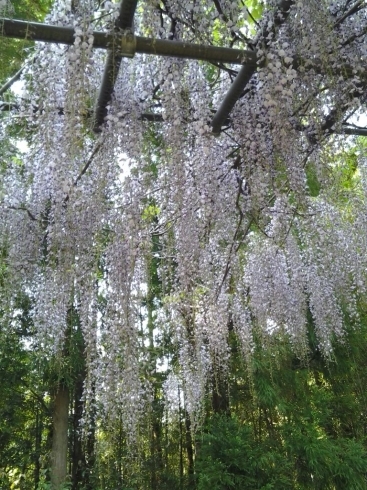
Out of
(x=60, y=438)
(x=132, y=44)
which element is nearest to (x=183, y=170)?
(x=132, y=44)

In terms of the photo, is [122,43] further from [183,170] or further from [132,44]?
[183,170]

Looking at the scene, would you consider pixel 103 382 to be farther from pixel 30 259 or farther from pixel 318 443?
pixel 318 443

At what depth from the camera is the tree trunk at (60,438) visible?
539cm

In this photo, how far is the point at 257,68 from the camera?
2201mm

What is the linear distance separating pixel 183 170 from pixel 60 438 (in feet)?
13.6

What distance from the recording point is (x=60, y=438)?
222 inches

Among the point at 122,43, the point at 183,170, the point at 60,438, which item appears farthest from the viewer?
the point at 60,438

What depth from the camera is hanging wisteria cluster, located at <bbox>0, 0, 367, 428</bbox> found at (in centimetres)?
225

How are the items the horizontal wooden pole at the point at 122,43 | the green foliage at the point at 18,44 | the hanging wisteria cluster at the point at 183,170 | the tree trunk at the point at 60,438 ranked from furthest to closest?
the tree trunk at the point at 60,438, the green foliage at the point at 18,44, the hanging wisteria cluster at the point at 183,170, the horizontal wooden pole at the point at 122,43

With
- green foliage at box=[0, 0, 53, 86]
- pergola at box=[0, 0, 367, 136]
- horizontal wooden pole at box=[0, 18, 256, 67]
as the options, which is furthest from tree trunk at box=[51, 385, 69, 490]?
horizontal wooden pole at box=[0, 18, 256, 67]

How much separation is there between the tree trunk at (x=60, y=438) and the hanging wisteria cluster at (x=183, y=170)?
150 centimetres

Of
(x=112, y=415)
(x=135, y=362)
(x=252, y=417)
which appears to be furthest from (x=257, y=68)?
(x=252, y=417)

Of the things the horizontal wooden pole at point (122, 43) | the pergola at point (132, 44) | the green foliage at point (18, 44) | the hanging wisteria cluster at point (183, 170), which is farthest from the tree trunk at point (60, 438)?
the horizontal wooden pole at point (122, 43)

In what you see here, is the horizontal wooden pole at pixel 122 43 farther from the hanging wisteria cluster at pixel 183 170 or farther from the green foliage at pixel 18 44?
the green foliage at pixel 18 44
